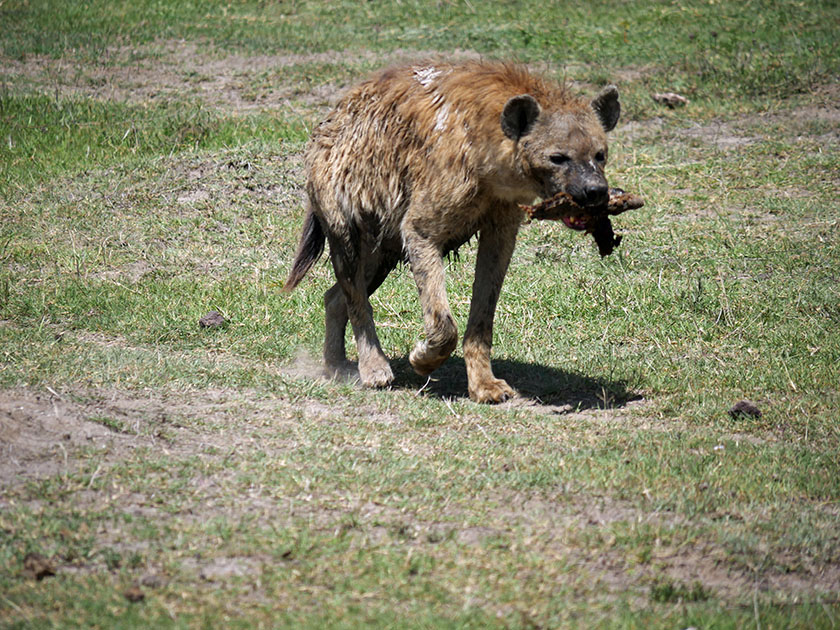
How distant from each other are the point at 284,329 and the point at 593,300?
6.04 ft

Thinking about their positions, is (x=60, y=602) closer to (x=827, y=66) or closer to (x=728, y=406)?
(x=728, y=406)

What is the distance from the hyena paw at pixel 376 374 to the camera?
18.1 feet

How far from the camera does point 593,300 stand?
6.65 metres

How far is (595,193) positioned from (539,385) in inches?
45.4

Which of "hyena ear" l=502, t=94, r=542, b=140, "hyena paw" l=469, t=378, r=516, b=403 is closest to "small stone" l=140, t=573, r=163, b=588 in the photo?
"hyena paw" l=469, t=378, r=516, b=403

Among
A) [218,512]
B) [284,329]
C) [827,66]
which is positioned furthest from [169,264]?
[827,66]

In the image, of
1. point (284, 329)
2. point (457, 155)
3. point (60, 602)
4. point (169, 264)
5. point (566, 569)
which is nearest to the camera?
point (60, 602)

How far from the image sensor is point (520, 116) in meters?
4.98

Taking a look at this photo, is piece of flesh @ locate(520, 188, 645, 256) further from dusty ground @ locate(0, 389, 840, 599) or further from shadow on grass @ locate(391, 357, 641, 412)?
dusty ground @ locate(0, 389, 840, 599)

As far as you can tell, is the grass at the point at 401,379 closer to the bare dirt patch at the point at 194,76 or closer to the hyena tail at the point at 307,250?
the bare dirt patch at the point at 194,76

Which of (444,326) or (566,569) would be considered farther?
(444,326)

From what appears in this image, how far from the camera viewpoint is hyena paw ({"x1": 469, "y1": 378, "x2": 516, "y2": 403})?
532cm

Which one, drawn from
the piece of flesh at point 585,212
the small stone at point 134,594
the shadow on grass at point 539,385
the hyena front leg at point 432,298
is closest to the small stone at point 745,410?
the shadow on grass at point 539,385

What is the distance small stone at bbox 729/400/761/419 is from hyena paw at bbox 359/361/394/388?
5.39 feet
